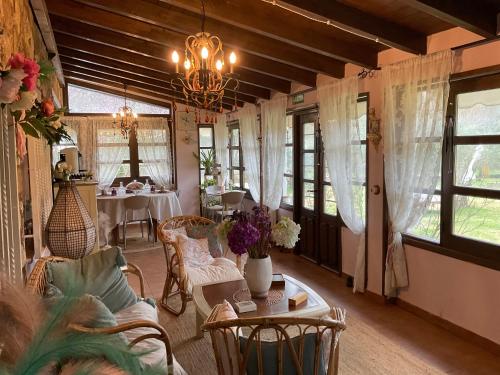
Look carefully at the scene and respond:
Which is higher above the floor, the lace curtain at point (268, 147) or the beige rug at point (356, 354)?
the lace curtain at point (268, 147)

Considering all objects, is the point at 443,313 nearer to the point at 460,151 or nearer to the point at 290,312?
the point at 460,151

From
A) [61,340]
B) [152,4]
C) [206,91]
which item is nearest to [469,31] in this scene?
[206,91]

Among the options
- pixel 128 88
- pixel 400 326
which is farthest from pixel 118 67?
pixel 400 326

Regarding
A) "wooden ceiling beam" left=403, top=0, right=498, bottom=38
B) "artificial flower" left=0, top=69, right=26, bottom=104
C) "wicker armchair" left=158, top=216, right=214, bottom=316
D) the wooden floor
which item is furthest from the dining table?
"artificial flower" left=0, top=69, right=26, bottom=104

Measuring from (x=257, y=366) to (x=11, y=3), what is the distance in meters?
2.20

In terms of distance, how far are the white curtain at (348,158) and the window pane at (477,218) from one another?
3.60 feet

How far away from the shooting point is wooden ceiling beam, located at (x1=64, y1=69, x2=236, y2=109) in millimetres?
7574

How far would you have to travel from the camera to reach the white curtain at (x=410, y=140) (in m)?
3.20

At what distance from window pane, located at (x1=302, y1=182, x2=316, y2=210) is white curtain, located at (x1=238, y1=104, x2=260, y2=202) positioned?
4.06 feet

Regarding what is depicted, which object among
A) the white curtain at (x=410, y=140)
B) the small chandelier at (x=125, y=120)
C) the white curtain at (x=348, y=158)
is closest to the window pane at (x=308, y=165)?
the white curtain at (x=348, y=158)

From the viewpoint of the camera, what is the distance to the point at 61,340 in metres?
0.68

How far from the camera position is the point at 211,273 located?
3.51 m

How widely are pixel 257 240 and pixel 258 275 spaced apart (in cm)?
23

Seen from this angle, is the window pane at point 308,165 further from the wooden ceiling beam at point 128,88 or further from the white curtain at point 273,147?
the wooden ceiling beam at point 128,88
